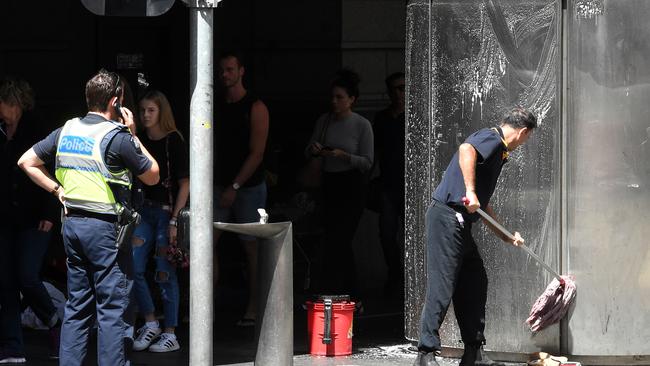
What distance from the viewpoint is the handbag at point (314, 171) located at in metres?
10.0

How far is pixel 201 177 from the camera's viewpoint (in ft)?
22.0

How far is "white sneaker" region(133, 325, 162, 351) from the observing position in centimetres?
879

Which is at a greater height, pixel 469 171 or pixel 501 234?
pixel 469 171

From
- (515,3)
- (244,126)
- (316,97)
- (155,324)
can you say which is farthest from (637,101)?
(316,97)

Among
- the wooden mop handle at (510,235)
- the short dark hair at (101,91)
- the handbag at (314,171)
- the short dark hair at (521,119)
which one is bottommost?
the wooden mop handle at (510,235)

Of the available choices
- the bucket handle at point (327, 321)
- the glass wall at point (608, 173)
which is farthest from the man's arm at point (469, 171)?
the bucket handle at point (327, 321)

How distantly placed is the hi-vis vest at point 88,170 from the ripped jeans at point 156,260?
165 cm

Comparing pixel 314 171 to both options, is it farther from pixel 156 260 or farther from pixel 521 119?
pixel 521 119

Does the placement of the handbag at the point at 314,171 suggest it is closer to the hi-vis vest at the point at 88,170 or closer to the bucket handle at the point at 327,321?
the bucket handle at the point at 327,321

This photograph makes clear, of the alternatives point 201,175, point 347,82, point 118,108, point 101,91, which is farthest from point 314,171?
point 201,175

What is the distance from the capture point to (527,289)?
838 cm

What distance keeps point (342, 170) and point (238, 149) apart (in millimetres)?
914

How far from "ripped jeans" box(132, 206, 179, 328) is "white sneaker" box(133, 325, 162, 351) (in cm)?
10

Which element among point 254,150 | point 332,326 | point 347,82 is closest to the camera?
point 332,326
